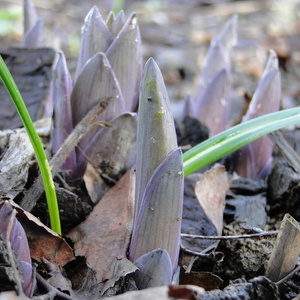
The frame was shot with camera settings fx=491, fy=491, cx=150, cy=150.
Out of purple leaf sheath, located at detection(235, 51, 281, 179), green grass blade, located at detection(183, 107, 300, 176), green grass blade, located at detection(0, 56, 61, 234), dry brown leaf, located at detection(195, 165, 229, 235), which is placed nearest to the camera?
green grass blade, located at detection(0, 56, 61, 234)

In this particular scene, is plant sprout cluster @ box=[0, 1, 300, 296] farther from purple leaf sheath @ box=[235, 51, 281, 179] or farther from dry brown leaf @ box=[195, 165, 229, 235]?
dry brown leaf @ box=[195, 165, 229, 235]

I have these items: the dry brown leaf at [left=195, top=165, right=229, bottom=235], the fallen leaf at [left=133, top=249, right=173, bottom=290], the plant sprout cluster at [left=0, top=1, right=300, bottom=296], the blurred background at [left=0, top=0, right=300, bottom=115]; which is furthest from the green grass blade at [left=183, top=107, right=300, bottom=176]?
the blurred background at [left=0, top=0, right=300, bottom=115]

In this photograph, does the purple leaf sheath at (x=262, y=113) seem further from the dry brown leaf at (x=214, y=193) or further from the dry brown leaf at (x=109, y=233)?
the dry brown leaf at (x=109, y=233)

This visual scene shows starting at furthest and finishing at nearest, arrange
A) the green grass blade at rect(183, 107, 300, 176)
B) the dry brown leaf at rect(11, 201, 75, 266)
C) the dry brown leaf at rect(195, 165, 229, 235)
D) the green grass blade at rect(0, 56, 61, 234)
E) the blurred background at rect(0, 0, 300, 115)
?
the blurred background at rect(0, 0, 300, 115), the dry brown leaf at rect(195, 165, 229, 235), the green grass blade at rect(183, 107, 300, 176), the dry brown leaf at rect(11, 201, 75, 266), the green grass blade at rect(0, 56, 61, 234)

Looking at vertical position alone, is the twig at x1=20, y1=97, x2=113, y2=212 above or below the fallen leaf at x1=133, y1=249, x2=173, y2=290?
above

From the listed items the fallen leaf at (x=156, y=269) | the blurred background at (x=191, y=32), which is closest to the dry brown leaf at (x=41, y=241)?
the fallen leaf at (x=156, y=269)

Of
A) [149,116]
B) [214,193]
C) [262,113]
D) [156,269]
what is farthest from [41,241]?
[262,113]
